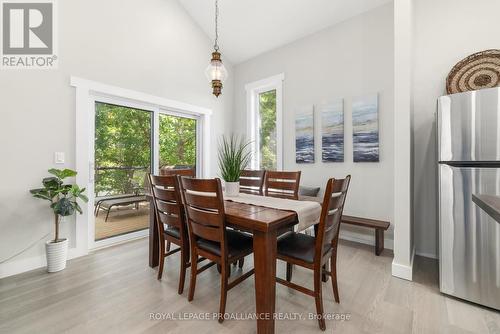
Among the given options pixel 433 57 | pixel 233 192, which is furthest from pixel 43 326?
pixel 433 57

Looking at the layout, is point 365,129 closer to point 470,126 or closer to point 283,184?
point 470,126

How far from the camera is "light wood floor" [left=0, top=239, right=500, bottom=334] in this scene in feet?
5.12

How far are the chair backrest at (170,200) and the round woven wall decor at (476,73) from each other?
2891 mm

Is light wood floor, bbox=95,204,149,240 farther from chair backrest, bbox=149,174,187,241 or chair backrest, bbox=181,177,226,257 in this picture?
chair backrest, bbox=181,177,226,257

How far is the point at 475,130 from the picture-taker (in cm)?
175

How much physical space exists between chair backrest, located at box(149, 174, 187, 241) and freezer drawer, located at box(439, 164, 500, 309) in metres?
2.19

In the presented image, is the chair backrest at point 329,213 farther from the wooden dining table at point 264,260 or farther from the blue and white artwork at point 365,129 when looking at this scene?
the blue and white artwork at point 365,129

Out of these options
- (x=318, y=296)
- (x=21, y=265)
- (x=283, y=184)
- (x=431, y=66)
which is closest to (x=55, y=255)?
(x=21, y=265)

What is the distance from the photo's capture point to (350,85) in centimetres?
317

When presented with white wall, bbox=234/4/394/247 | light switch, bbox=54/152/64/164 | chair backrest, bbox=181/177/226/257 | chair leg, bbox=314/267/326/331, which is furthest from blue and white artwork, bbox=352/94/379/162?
light switch, bbox=54/152/64/164

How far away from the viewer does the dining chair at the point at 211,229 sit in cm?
149

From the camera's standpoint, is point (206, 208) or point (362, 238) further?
point (362, 238)

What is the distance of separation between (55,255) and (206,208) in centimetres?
198

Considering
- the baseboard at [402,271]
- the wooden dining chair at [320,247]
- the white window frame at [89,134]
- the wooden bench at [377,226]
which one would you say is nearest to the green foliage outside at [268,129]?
the wooden bench at [377,226]
